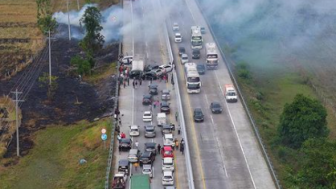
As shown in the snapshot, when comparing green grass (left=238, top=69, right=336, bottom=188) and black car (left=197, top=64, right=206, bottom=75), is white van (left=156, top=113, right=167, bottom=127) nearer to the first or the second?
green grass (left=238, top=69, right=336, bottom=188)

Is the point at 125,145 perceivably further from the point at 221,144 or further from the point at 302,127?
the point at 302,127

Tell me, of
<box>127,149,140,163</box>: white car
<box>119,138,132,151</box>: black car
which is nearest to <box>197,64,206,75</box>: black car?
<box>119,138,132,151</box>: black car

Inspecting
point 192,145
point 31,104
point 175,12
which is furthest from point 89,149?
point 175,12

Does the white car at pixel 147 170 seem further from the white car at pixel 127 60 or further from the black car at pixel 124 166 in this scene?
the white car at pixel 127 60

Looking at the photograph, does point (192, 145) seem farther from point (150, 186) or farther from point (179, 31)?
point (179, 31)

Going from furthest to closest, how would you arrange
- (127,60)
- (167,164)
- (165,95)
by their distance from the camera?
(127,60), (165,95), (167,164)

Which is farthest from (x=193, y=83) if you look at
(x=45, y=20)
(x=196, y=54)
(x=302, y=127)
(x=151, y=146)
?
(x=45, y=20)
